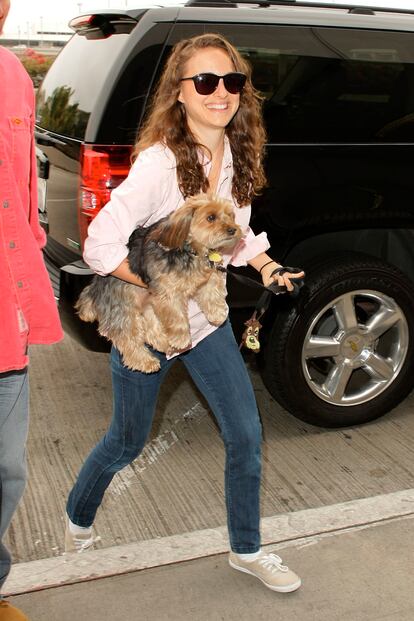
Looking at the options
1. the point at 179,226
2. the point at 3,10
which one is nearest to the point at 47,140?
the point at 179,226

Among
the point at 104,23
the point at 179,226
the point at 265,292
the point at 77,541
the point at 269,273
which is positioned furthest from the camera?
the point at 104,23

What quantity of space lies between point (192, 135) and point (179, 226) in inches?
14.1

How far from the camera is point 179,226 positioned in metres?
2.51

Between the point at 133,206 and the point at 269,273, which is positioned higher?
the point at 133,206

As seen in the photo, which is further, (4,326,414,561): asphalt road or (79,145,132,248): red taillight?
(79,145,132,248): red taillight

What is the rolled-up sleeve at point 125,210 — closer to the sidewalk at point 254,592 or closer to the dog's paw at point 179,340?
the dog's paw at point 179,340

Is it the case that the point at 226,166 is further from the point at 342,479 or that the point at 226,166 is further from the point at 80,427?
the point at 80,427

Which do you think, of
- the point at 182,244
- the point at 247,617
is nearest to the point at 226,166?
the point at 182,244

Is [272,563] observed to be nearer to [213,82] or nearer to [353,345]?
[353,345]

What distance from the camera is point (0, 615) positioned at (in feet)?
8.43

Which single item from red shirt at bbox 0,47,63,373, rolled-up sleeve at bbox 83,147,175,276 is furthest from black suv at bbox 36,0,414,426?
red shirt at bbox 0,47,63,373

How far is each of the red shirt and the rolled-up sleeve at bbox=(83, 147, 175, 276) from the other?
271mm

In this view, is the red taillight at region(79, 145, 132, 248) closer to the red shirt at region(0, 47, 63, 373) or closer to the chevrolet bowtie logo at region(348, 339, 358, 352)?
the red shirt at region(0, 47, 63, 373)

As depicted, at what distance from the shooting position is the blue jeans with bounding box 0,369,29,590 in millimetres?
2350
